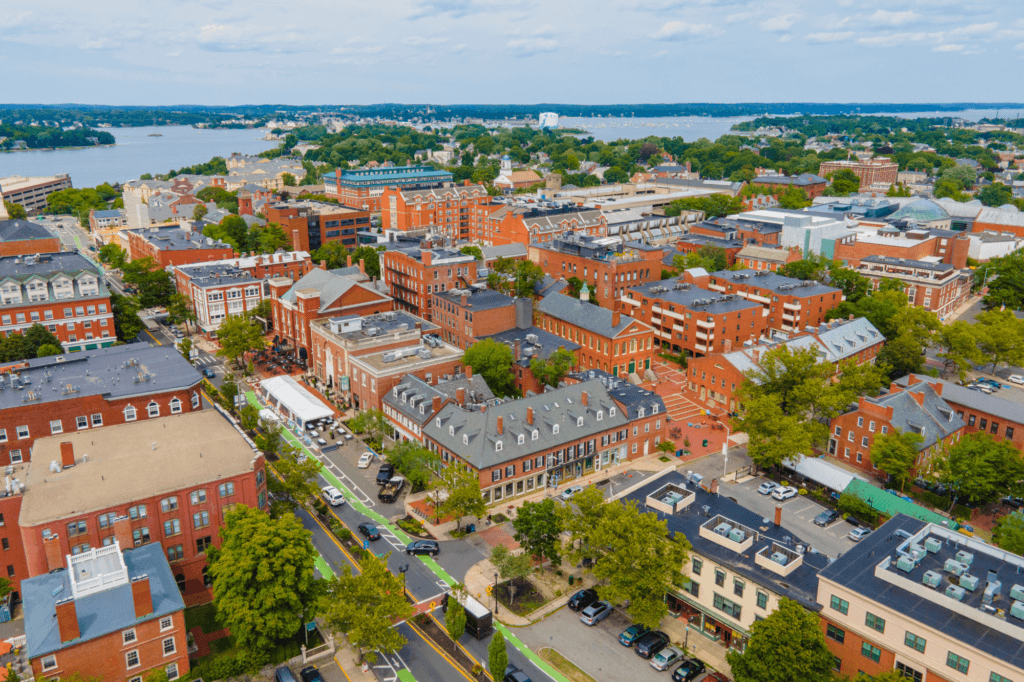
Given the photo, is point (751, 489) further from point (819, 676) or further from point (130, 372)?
point (130, 372)

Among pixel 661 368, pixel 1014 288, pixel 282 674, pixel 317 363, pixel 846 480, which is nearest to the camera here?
pixel 282 674

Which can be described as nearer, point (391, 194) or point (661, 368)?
point (661, 368)

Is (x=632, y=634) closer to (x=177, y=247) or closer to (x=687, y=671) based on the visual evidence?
(x=687, y=671)

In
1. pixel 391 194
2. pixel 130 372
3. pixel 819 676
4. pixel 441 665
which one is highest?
pixel 391 194

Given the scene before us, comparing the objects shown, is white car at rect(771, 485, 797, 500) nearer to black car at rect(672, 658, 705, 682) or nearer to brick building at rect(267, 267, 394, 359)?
black car at rect(672, 658, 705, 682)

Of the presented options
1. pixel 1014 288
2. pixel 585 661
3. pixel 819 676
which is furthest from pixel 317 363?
pixel 1014 288

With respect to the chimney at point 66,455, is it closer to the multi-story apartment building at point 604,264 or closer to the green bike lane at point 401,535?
the green bike lane at point 401,535
